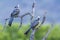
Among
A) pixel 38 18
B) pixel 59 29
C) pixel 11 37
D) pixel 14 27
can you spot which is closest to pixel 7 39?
pixel 11 37

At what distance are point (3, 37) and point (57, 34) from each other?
1.93 metres

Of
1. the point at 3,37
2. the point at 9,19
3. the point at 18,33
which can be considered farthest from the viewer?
the point at 18,33

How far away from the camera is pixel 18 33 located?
469 inches

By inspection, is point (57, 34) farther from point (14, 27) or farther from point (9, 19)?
point (9, 19)

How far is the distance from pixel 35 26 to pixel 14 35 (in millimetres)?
8636

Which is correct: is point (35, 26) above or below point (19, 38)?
above

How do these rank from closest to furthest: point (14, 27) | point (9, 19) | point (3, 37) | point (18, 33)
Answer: point (9, 19) < point (14, 27) < point (3, 37) < point (18, 33)

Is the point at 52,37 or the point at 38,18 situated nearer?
the point at 38,18

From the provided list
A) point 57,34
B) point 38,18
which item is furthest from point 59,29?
point 38,18

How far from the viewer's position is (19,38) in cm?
1154

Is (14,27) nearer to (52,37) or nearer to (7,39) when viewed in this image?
(7,39)

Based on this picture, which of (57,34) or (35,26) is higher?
(35,26)

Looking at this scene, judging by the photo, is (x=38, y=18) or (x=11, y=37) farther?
(x=11, y=37)

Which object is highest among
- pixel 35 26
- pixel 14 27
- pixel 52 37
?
pixel 35 26
